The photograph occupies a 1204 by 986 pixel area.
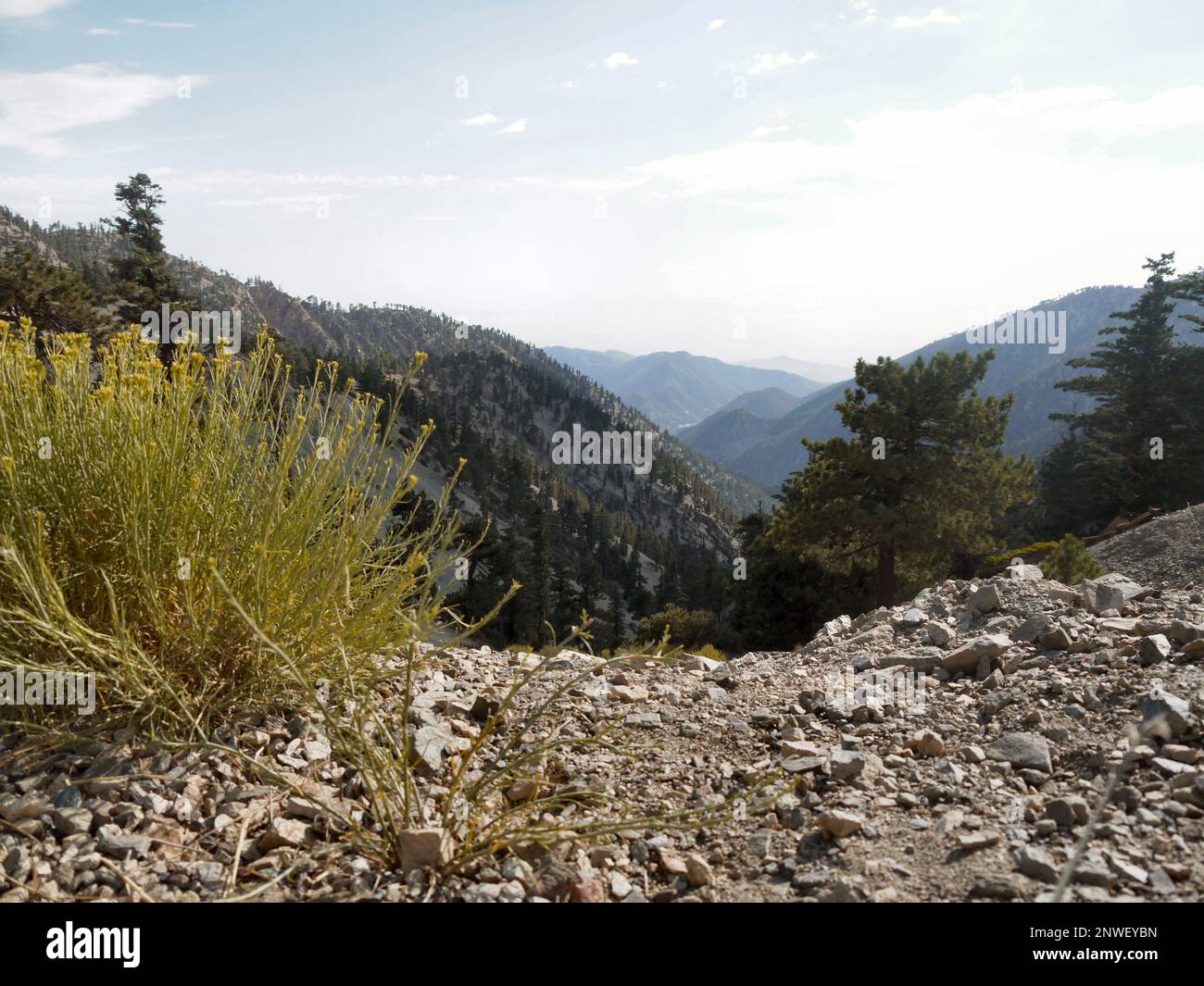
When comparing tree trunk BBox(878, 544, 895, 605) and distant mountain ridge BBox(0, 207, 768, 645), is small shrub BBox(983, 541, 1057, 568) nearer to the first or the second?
tree trunk BBox(878, 544, 895, 605)

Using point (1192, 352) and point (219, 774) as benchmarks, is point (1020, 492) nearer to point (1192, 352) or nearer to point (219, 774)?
point (219, 774)

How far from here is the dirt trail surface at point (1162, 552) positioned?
866cm

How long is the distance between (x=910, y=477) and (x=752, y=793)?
14.2 meters

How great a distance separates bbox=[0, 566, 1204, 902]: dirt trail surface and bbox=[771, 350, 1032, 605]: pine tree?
11.3 meters

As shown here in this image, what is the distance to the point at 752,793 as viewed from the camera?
8.17 ft

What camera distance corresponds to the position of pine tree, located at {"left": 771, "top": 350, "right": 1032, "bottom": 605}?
14789 mm

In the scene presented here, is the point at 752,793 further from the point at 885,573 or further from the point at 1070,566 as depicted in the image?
the point at 885,573

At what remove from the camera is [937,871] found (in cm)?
225

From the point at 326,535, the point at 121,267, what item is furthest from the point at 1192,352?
the point at 121,267

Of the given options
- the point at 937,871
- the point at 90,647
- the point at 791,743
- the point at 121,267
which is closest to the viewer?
the point at 937,871

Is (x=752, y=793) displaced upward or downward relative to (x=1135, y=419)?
downward

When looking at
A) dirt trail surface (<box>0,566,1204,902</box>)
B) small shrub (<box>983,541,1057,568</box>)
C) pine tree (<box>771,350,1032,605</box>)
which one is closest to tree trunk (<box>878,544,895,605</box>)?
pine tree (<box>771,350,1032,605</box>)
